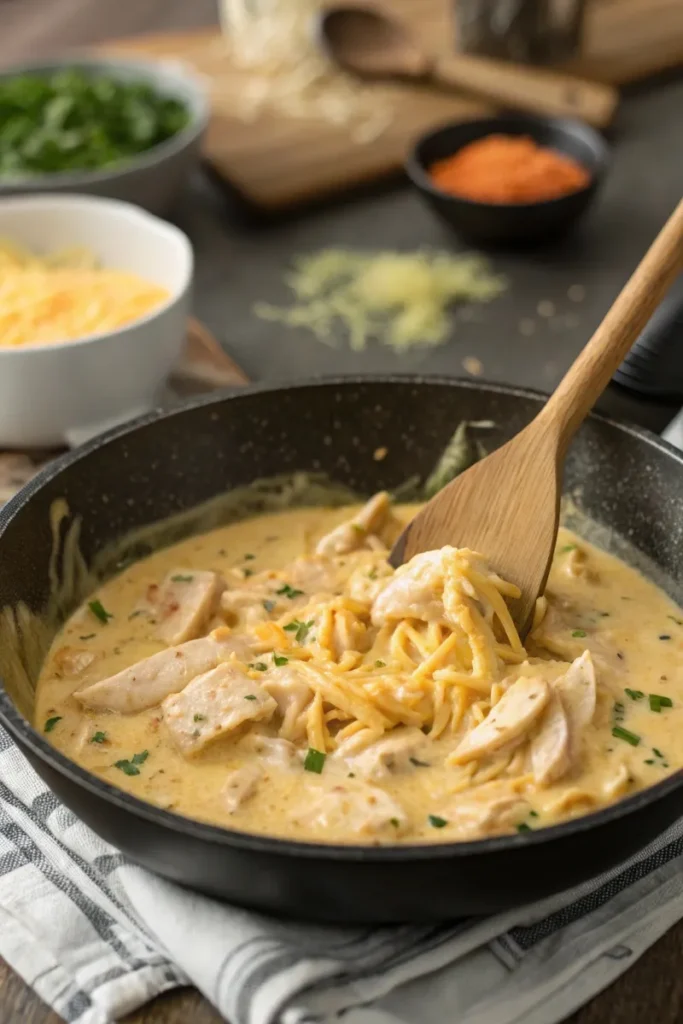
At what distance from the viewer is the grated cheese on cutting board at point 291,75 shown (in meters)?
5.22

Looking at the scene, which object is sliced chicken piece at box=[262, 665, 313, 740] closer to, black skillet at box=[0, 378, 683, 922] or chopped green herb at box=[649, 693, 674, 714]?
black skillet at box=[0, 378, 683, 922]

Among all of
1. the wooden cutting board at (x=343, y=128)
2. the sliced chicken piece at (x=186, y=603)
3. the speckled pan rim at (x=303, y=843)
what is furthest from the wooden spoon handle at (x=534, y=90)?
the speckled pan rim at (x=303, y=843)

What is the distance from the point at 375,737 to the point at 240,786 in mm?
265

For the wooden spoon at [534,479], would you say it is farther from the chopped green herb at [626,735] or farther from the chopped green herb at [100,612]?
the chopped green herb at [100,612]

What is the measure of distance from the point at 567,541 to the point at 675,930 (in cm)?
106

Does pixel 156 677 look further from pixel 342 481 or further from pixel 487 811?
pixel 342 481

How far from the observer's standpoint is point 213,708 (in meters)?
2.29

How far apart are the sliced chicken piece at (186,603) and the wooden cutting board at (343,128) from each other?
7.70ft

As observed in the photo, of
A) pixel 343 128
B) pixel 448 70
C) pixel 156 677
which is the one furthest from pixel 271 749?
pixel 448 70

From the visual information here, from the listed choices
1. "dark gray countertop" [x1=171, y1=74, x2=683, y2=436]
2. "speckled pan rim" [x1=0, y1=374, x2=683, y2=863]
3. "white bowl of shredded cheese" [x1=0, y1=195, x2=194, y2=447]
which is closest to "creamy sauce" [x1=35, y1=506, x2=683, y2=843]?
"speckled pan rim" [x1=0, y1=374, x2=683, y2=863]

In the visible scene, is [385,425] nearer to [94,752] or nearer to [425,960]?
[94,752]

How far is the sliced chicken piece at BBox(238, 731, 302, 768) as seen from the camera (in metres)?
2.23

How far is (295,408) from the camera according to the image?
9.78 ft

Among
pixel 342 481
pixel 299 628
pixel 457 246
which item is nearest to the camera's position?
pixel 299 628
